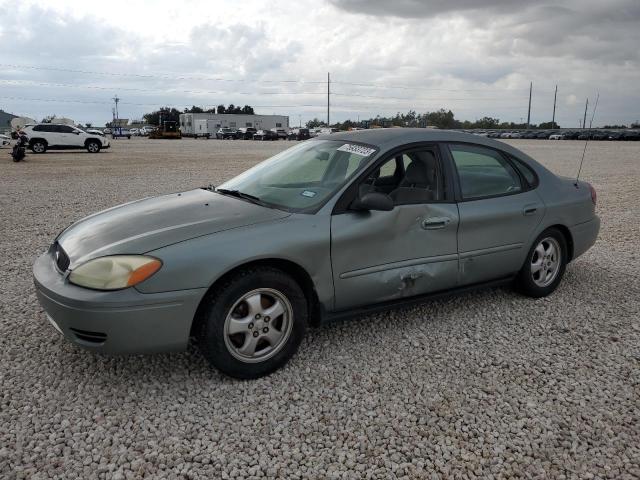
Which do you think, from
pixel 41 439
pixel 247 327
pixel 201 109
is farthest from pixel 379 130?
pixel 201 109

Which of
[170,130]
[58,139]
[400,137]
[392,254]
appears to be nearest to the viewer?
[392,254]

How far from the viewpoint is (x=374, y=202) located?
11.0 feet

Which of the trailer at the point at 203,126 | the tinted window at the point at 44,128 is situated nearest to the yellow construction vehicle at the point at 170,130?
the trailer at the point at 203,126

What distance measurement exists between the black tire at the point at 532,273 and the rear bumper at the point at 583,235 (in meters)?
0.10

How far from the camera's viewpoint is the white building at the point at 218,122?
82.1 metres

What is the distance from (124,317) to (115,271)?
0.27 metres

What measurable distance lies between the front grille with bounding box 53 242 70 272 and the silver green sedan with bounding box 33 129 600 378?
0.05 ft

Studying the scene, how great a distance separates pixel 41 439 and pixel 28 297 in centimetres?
233

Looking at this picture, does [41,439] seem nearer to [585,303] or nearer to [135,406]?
[135,406]

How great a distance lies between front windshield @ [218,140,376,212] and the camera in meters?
3.55

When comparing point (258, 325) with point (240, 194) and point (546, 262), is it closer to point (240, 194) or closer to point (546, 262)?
point (240, 194)

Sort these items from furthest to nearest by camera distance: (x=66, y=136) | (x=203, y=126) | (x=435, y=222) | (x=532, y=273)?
(x=203, y=126) → (x=66, y=136) → (x=532, y=273) → (x=435, y=222)

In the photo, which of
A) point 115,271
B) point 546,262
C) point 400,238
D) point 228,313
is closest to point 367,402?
point 228,313

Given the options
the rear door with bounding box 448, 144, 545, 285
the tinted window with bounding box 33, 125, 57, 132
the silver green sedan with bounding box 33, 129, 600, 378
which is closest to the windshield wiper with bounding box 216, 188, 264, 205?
the silver green sedan with bounding box 33, 129, 600, 378
